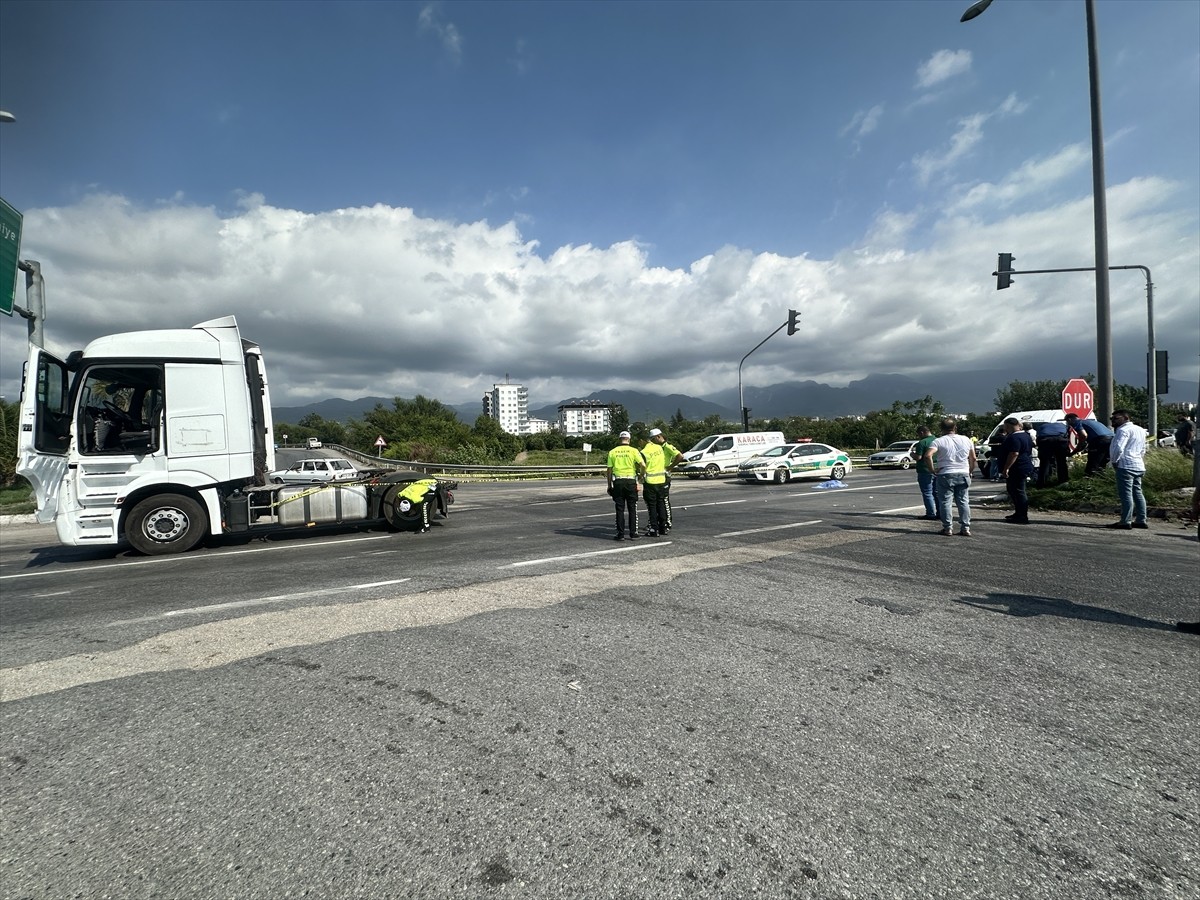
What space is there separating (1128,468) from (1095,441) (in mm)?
3635

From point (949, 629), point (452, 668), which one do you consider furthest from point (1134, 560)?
point (452, 668)

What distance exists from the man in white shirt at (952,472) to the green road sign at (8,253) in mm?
18289

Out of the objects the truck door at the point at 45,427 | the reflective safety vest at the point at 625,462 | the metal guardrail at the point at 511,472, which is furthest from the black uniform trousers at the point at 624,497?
the metal guardrail at the point at 511,472

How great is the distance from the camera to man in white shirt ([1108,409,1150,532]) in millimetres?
9023

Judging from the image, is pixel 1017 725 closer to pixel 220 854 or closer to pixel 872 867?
pixel 872 867

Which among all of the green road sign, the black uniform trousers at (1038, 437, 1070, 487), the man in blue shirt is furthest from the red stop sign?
the green road sign

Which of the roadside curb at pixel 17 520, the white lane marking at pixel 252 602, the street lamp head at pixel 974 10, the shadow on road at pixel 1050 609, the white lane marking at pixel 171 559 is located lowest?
the shadow on road at pixel 1050 609

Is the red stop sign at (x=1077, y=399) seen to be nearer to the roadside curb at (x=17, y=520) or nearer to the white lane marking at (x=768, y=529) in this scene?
the white lane marking at (x=768, y=529)

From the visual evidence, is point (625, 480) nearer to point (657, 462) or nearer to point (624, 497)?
point (624, 497)

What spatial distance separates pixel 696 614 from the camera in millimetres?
4973

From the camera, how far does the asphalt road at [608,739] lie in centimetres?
203

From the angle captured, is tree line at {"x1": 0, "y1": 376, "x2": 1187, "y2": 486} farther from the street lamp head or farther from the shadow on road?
the shadow on road

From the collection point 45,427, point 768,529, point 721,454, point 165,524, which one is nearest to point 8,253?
point 45,427

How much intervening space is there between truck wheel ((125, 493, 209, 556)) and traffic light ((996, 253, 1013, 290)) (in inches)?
751
